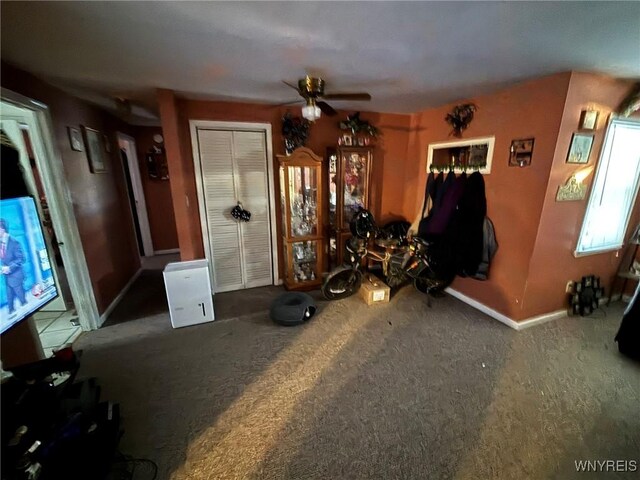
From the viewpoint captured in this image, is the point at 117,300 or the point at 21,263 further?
the point at 117,300

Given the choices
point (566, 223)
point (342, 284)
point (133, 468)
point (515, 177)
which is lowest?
point (133, 468)

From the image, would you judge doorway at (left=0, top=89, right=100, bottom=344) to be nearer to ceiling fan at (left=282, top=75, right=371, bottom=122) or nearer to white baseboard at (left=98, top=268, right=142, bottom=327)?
white baseboard at (left=98, top=268, right=142, bottom=327)

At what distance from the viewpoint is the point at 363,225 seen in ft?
10.5

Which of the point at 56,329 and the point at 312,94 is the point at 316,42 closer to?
the point at 312,94

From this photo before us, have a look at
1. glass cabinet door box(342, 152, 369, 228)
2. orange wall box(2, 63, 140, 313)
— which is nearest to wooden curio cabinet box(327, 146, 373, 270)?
A: glass cabinet door box(342, 152, 369, 228)

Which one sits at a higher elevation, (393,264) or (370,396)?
(393,264)

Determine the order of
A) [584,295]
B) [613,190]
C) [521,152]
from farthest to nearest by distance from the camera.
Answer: [584,295] → [613,190] → [521,152]

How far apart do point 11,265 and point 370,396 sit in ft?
6.82

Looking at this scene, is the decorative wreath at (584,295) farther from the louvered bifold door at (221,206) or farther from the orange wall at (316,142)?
the louvered bifold door at (221,206)

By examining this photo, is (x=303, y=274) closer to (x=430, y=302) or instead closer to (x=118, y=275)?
(x=430, y=302)

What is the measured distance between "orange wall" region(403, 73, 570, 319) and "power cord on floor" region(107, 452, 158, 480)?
301cm

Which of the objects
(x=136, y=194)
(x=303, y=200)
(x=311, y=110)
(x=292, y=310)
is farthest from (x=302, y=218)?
(x=136, y=194)

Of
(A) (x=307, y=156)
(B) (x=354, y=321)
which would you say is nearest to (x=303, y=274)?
(B) (x=354, y=321)

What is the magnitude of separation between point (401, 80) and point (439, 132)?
125 cm
